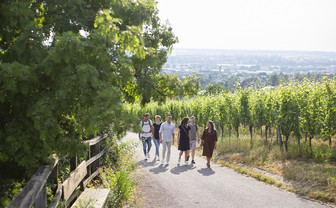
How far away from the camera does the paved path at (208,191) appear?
7.77 m

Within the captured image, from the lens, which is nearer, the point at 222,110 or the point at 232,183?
the point at 232,183

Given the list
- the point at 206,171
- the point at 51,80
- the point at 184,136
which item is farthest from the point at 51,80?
the point at 184,136

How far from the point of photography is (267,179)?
1023 cm

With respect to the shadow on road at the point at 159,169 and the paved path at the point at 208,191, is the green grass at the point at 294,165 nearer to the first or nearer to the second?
the paved path at the point at 208,191

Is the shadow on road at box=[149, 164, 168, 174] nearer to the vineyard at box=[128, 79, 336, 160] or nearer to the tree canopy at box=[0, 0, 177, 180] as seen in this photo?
the vineyard at box=[128, 79, 336, 160]

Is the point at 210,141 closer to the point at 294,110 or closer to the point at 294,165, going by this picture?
the point at 294,165

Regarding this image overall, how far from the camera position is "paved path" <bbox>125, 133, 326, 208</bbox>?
777 centimetres

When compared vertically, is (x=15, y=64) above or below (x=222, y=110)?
above

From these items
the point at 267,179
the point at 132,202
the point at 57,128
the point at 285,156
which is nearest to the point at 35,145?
the point at 57,128

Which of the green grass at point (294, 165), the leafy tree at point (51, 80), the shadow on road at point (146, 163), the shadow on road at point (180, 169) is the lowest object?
the shadow on road at point (146, 163)

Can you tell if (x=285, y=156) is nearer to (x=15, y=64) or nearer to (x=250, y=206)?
(x=250, y=206)

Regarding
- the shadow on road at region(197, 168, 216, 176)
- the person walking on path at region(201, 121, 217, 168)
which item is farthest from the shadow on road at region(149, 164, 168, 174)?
the person walking on path at region(201, 121, 217, 168)

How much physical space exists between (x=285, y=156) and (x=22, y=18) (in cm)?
1105

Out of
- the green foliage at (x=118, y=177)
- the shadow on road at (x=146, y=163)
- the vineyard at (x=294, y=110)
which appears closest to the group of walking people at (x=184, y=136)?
the shadow on road at (x=146, y=163)
